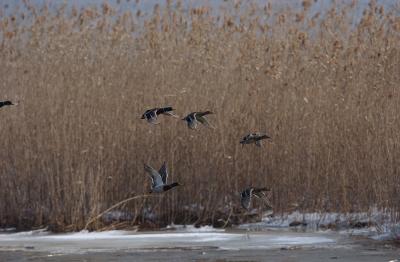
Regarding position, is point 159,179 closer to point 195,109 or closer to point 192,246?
point 192,246

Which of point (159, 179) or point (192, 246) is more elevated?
point (159, 179)

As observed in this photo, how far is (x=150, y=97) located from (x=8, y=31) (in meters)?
1.86

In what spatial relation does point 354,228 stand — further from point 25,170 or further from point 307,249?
point 25,170

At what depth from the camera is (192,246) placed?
26.9 feet

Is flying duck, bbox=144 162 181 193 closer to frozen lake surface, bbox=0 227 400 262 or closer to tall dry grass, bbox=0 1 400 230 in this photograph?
frozen lake surface, bbox=0 227 400 262

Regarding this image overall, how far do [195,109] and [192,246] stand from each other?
231 cm

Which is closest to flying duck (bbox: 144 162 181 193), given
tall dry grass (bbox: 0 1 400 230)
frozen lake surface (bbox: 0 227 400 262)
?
frozen lake surface (bbox: 0 227 400 262)

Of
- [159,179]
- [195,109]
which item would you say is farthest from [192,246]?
[195,109]

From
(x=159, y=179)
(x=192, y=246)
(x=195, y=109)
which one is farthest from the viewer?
(x=195, y=109)

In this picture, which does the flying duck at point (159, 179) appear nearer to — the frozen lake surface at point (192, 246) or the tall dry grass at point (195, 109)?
the frozen lake surface at point (192, 246)

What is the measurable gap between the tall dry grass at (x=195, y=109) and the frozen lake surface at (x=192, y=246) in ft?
1.86

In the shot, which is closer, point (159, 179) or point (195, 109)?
point (159, 179)

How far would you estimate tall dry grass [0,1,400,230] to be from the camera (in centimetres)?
966

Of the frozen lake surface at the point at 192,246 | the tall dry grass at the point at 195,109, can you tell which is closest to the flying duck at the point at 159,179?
the frozen lake surface at the point at 192,246
